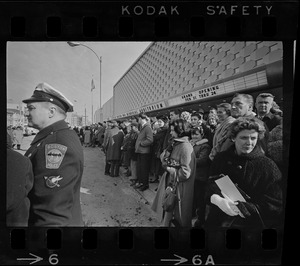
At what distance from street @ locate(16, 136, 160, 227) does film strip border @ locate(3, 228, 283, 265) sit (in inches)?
3.7

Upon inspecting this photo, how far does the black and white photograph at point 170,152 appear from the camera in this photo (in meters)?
2.47

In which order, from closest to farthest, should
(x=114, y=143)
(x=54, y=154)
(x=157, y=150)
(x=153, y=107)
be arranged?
(x=54, y=154)
(x=157, y=150)
(x=114, y=143)
(x=153, y=107)

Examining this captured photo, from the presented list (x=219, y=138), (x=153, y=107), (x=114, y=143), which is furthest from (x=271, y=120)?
(x=114, y=143)

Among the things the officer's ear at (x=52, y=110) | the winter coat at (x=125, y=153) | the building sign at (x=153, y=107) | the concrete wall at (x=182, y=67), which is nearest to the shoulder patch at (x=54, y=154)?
the officer's ear at (x=52, y=110)

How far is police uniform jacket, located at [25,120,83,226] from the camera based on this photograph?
247cm

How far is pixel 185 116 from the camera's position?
265cm

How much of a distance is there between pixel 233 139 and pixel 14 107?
2450mm

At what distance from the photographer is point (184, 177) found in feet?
8.56
